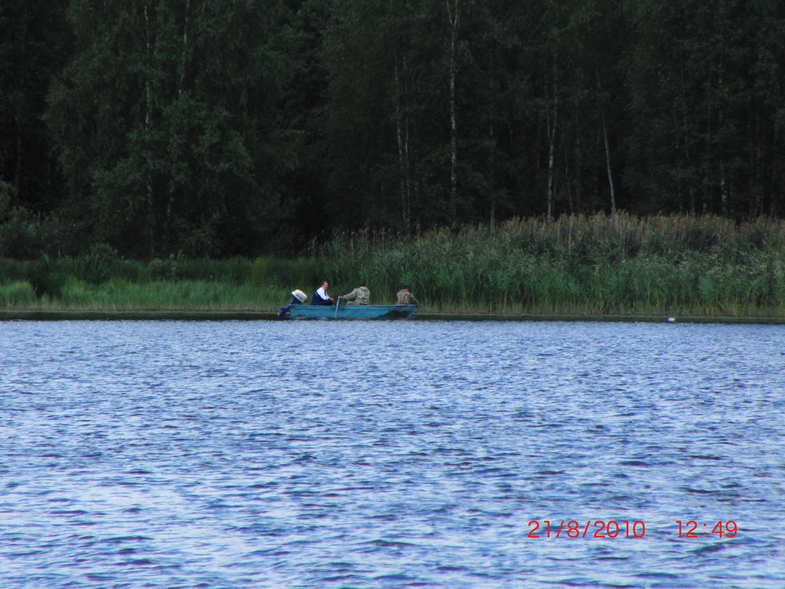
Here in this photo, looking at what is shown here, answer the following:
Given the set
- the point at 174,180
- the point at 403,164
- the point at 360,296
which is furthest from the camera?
the point at 403,164

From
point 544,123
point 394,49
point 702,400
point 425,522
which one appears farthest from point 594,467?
point 544,123

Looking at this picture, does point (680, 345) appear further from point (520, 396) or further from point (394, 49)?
point (394, 49)

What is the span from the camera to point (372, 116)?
1820 inches

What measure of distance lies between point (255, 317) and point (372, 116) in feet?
59.8

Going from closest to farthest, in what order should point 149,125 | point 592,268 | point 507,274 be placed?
1. point 592,268
2. point 507,274
3. point 149,125

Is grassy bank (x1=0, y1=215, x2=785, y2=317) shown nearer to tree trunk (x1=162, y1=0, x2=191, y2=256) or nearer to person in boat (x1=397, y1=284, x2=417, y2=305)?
person in boat (x1=397, y1=284, x2=417, y2=305)

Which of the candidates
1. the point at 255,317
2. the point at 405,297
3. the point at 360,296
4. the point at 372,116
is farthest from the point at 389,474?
the point at 372,116

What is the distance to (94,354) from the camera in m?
19.0

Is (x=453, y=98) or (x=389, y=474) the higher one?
(x=453, y=98)

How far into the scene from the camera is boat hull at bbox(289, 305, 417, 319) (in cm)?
2827

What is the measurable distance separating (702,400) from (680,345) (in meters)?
8.40

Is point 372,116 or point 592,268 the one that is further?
point 372,116

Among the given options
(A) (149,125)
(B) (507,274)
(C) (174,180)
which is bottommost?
(B) (507,274)

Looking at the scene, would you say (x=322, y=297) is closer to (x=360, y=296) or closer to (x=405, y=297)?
(x=360, y=296)
